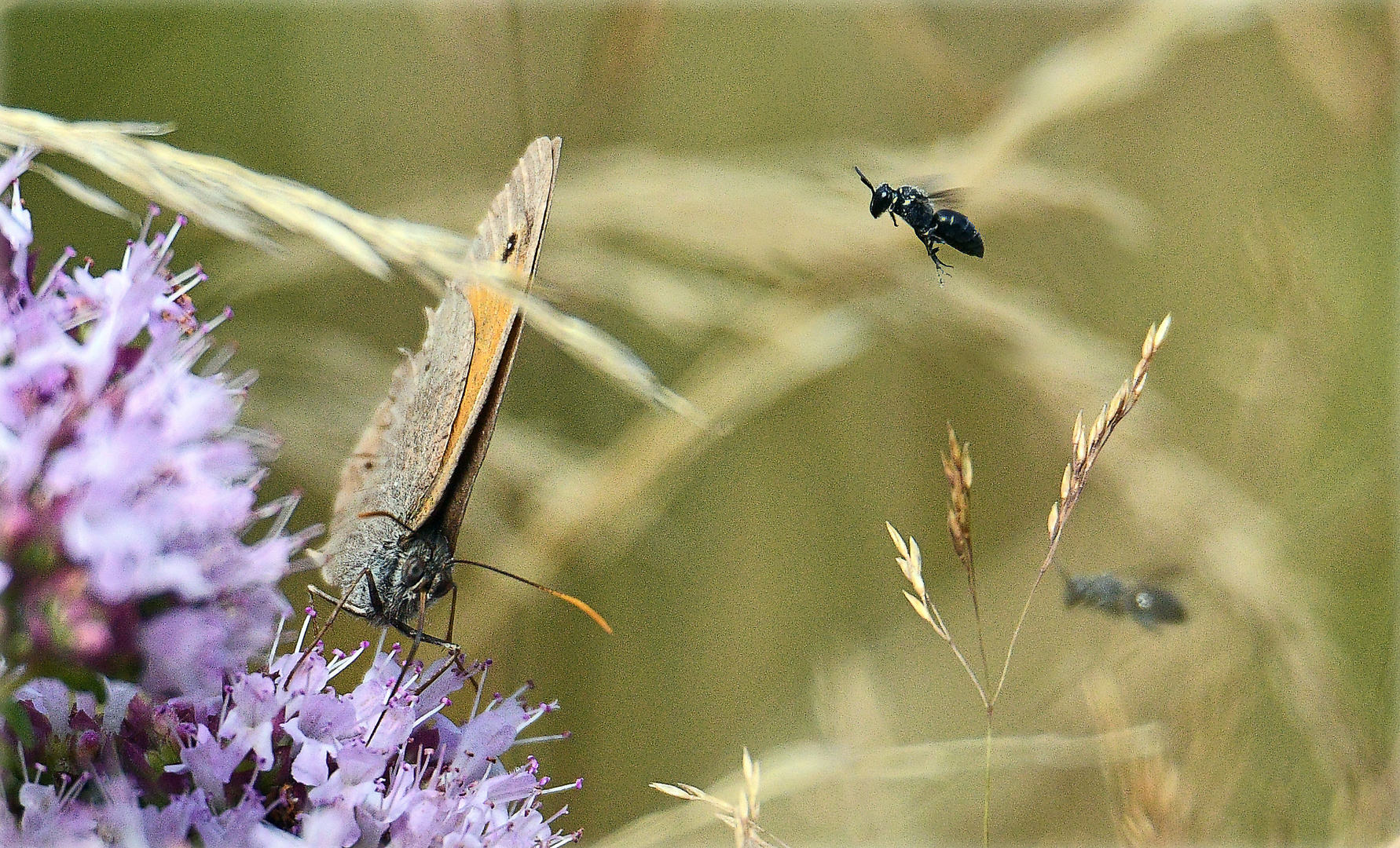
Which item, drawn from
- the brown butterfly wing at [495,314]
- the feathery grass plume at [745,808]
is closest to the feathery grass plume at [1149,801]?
the feathery grass plume at [745,808]

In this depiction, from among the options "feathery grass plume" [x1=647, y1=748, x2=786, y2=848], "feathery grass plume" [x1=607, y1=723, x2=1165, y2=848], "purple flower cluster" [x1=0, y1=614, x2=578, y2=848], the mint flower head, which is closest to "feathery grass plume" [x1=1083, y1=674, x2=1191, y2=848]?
"feathery grass plume" [x1=607, y1=723, x2=1165, y2=848]

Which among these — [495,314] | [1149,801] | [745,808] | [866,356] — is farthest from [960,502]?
[866,356]

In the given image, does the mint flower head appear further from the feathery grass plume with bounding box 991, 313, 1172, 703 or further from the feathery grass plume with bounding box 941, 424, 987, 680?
the feathery grass plume with bounding box 991, 313, 1172, 703

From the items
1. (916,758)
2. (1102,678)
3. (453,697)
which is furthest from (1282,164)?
(453,697)

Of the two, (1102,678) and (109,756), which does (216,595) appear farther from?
(1102,678)

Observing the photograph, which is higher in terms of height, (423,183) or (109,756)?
(423,183)

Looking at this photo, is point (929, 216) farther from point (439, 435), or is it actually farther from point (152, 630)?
point (152, 630)
